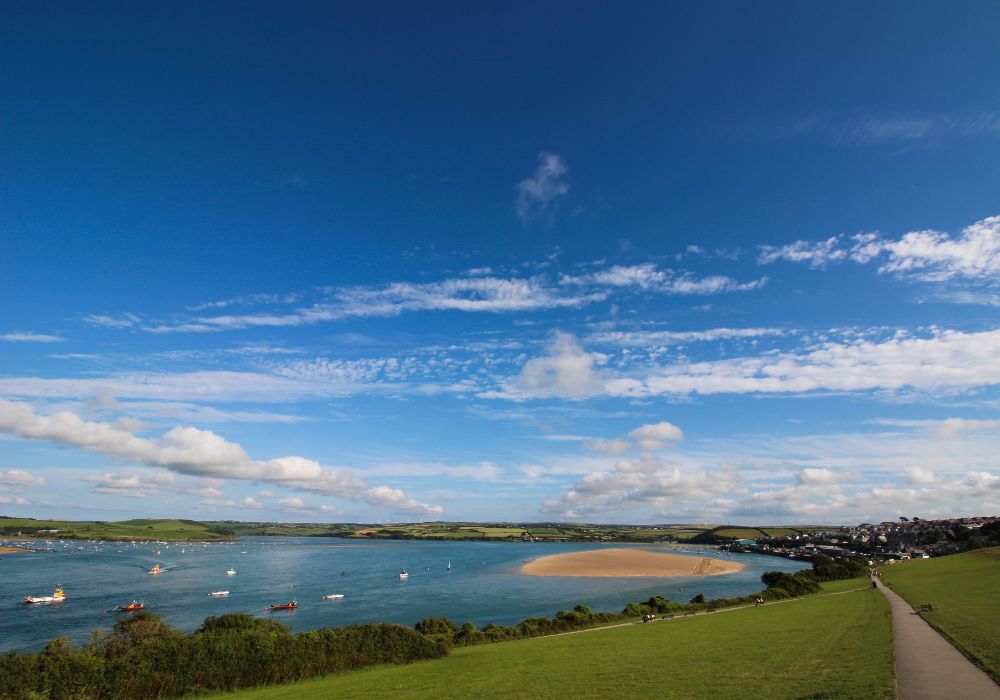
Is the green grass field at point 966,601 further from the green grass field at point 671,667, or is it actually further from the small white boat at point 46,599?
the small white boat at point 46,599

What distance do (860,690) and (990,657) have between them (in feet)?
Result: 35.1

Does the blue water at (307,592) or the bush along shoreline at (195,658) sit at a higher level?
the bush along shoreline at (195,658)

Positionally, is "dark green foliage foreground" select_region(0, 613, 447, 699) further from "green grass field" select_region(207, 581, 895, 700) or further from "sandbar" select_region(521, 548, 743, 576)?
"sandbar" select_region(521, 548, 743, 576)

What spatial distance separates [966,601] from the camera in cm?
4469

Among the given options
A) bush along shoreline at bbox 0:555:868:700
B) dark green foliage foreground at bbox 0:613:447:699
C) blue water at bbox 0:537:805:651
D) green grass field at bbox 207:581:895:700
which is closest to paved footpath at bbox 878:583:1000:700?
green grass field at bbox 207:581:895:700

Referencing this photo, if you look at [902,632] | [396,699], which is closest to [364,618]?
[396,699]

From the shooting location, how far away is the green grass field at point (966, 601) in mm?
25752

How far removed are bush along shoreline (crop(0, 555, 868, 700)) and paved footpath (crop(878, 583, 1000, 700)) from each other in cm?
3044

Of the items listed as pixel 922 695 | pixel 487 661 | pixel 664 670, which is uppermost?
pixel 922 695

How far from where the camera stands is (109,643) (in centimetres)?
3275

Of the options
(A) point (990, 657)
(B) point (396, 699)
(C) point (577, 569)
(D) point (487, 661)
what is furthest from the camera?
(C) point (577, 569)

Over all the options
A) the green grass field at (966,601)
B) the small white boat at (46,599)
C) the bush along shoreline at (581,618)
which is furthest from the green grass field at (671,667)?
the small white boat at (46,599)

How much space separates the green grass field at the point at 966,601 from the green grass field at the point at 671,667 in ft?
11.2

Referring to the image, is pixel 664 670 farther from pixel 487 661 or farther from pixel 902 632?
pixel 902 632
